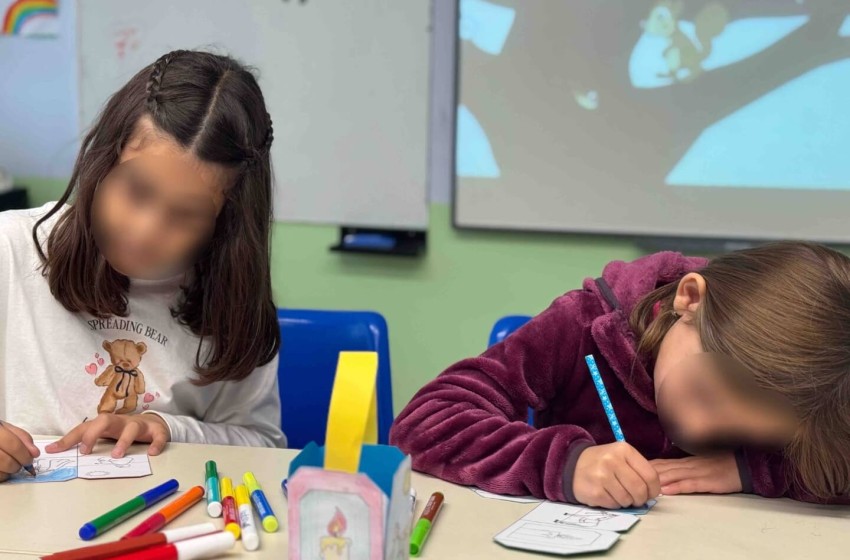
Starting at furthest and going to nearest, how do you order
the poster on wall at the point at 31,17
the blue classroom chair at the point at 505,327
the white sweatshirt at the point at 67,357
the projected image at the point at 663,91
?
the poster on wall at the point at 31,17 < the projected image at the point at 663,91 < the blue classroom chair at the point at 505,327 < the white sweatshirt at the point at 67,357

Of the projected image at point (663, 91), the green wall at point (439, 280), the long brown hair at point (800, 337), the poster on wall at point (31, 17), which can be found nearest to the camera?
the long brown hair at point (800, 337)

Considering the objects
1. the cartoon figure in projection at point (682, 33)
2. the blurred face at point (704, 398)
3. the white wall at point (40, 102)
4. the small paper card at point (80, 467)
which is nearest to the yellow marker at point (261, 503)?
the small paper card at point (80, 467)

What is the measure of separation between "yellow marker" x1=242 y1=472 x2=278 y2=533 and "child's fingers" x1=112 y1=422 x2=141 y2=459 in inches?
6.7

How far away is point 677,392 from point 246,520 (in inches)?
19.3

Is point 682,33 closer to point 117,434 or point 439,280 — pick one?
point 439,280

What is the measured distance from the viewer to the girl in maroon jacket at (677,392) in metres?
0.92

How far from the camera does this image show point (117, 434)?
1104mm

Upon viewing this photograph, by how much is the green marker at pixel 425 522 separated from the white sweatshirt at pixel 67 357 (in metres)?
0.45

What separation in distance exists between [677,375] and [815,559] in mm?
244

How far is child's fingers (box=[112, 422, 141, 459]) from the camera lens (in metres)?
1.05

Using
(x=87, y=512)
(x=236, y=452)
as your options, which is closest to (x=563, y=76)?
(x=236, y=452)

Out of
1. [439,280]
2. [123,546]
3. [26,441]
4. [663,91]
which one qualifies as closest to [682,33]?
[663,91]

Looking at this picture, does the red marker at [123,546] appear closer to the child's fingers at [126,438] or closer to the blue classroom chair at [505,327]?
the child's fingers at [126,438]

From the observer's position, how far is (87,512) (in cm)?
88
